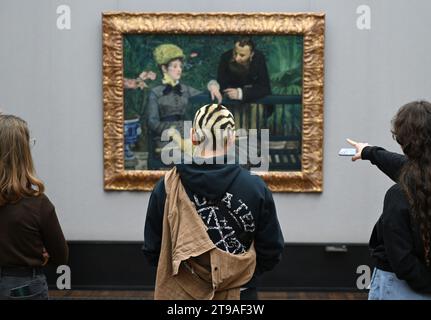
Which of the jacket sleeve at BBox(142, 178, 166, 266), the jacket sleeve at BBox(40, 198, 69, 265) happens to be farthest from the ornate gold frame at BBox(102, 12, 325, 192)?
the jacket sleeve at BBox(142, 178, 166, 266)

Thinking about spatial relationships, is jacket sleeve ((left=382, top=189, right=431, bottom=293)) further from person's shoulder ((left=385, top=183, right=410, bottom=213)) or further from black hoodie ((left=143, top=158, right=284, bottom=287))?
black hoodie ((left=143, top=158, right=284, bottom=287))

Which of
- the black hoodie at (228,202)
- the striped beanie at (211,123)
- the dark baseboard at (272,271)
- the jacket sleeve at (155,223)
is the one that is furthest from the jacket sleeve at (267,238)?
the dark baseboard at (272,271)

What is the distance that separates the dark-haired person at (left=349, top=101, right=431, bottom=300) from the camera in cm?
285

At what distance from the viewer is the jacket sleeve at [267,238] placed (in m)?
3.02

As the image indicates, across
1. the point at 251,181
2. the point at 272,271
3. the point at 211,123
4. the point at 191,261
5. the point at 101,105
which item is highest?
the point at 101,105

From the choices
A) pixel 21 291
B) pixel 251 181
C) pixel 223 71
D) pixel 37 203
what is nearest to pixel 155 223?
pixel 251 181

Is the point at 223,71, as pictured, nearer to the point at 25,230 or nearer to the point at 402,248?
the point at 25,230

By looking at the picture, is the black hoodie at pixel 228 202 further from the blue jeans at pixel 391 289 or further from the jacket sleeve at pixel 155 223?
the blue jeans at pixel 391 289

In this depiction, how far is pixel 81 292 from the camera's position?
6.82 m

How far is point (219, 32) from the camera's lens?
6.60 metres

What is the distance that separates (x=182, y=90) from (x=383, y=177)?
7.46ft

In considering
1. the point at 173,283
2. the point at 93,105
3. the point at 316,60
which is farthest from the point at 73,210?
the point at 173,283

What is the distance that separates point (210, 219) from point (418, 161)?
0.98 m

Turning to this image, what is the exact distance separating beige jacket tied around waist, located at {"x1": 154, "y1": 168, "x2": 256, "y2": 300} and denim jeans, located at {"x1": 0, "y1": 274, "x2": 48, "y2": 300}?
0.68 m
